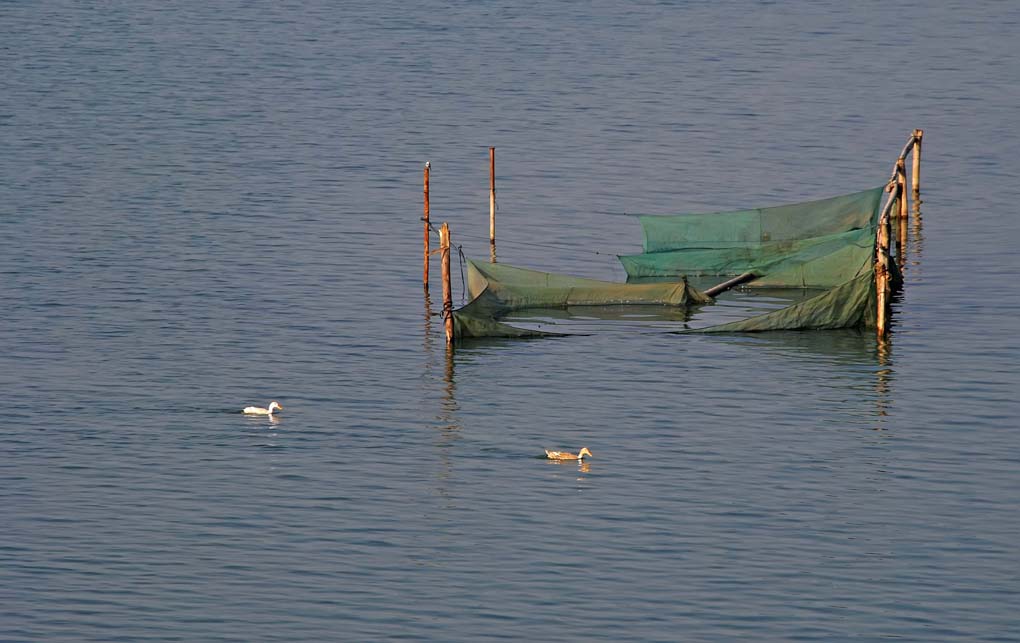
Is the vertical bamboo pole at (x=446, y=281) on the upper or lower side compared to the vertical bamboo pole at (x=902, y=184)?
lower

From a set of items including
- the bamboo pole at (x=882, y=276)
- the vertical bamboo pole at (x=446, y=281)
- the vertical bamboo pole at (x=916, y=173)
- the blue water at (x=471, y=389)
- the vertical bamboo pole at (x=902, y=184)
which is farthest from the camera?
the vertical bamboo pole at (x=916, y=173)

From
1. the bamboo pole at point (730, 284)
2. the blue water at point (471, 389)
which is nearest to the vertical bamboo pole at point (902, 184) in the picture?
the blue water at point (471, 389)

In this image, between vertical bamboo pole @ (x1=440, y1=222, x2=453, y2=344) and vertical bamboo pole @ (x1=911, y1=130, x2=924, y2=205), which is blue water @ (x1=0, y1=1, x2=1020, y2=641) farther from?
vertical bamboo pole @ (x1=911, y1=130, x2=924, y2=205)

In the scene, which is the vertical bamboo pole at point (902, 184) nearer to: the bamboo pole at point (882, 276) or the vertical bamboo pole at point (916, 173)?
the vertical bamboo pole at point (916, 173)

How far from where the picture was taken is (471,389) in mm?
43219

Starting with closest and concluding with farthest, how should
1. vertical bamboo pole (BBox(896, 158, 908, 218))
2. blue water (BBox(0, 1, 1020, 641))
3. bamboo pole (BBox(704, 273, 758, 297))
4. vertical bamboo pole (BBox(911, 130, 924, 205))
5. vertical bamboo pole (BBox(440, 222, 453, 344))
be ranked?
1. blue water (BBox(0, 1, 1020, 641))
2. vertical bamboo pole (BBox(440, 222, 453, 344))
3. bamboo pole (BBox(704, 273, 758, 297))
4. vertical bamboo pole (BBox(896, 158, 908, 218))
5. vertical bamboo pole (BBox(911, 130, 924, 205))

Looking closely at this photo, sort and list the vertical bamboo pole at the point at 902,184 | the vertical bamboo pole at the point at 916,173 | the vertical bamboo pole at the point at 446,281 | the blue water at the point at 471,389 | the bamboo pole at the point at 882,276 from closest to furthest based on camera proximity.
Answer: the blue water at the point at 471,389, the vertical bamboo pole at the point at 446,281, the bamboo pole at the point at 882,276, the vertical bamboo pole at the point at 902,184, the vertical bamboo pole at the point at 916,173

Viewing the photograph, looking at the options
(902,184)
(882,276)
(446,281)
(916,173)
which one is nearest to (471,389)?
(446,281)

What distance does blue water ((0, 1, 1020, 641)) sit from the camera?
102ft

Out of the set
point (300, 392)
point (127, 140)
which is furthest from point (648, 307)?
point (127, 140)

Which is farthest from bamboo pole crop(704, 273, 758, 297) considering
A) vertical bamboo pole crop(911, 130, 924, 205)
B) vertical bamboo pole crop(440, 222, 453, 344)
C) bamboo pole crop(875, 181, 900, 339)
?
vertical bamboo pole crop(911, 130, 924, 205)

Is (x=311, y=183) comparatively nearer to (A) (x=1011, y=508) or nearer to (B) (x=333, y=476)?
(B) (x=333, y=476)

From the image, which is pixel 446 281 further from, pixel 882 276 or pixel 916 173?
pixel 916 173

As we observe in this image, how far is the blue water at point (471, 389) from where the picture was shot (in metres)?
31.0
